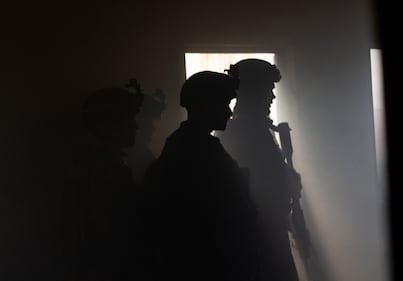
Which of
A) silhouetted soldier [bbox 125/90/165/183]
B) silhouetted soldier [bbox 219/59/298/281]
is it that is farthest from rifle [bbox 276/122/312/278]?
silhouetted soldier [bbox 125/90/165/183]

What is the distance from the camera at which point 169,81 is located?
567 millimetres

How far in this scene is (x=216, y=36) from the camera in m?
0.58

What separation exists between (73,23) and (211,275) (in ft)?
1.20

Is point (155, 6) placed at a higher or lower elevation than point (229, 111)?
higher

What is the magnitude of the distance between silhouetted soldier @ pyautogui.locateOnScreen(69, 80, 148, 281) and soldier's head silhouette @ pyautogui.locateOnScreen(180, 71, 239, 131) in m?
0.07

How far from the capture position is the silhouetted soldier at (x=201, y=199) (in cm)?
56

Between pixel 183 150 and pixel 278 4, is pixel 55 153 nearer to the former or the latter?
pixel 183 150

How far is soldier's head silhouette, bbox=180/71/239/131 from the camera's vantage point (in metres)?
0.57

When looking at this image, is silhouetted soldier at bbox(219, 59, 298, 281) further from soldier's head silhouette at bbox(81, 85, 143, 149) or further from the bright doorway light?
soldier's head silhouette at bbox(81, 85, 143, 149)

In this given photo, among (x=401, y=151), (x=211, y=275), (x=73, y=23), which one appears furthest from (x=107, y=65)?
(x=401, y=151)

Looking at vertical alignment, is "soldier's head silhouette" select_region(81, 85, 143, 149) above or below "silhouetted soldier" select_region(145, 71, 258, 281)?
above

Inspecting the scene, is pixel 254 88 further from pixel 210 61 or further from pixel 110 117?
pixel 110 117

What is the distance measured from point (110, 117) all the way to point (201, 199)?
156mm

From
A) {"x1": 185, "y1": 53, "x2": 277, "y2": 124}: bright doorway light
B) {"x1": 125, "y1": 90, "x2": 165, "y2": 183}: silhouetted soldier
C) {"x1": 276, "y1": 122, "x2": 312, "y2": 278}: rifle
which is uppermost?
{"x1": 185, "y1": 53, "x2": 277, "y2": 124}: bright doorway light
